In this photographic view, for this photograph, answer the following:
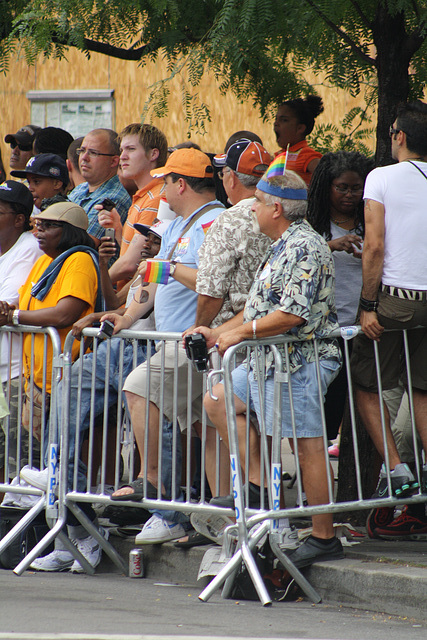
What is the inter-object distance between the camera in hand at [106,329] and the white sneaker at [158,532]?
3.93ft

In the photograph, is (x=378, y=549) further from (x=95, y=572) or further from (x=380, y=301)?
(x=95, y=572)

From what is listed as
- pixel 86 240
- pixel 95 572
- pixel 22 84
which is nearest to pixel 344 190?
pixel 86 240

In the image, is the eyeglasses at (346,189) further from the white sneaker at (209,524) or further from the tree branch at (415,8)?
the white sneaker at (209,524)

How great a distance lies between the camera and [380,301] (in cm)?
501

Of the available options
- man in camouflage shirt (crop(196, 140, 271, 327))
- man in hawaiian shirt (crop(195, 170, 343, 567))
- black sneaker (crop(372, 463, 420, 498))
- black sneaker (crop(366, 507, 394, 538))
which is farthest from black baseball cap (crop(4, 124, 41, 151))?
black sneaker (crop(372, 463, 420, 498))

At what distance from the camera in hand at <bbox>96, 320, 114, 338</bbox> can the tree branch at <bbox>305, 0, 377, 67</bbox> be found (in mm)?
2193

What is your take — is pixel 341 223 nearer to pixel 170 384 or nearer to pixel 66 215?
pixel 170 384

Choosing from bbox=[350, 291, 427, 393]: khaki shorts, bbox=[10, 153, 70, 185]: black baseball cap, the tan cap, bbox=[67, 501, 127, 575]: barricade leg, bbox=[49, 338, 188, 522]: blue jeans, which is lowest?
bbox=[67, 501, 127, 575]: barricade leg

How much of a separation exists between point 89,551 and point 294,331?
200 cm

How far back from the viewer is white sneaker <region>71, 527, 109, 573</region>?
558 cm

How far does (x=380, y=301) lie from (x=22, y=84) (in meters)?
11.6

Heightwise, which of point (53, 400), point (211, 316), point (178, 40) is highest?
point (178, 40)

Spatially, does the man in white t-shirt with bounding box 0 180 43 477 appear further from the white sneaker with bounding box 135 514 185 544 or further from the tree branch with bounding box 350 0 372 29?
the tree branch with bounding box 350 0 372 29

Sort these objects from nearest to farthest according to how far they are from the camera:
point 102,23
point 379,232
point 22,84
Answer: point 379,232
point 102,23
point 22,84
